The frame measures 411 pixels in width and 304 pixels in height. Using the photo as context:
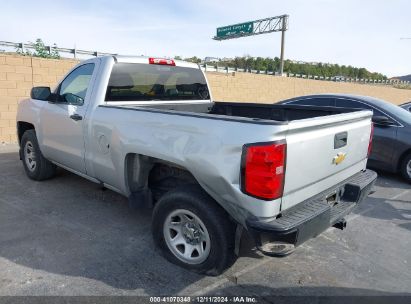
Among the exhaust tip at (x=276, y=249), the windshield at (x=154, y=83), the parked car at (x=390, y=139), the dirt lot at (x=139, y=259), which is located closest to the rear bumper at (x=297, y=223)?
the exhaust tip at (x=276, y=249)

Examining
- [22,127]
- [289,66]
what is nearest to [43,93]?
[22,127]

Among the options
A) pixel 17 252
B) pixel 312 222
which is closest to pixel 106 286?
pixel 17 252

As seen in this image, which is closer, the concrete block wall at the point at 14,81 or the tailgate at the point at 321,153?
the tailgate at the point at 321,153

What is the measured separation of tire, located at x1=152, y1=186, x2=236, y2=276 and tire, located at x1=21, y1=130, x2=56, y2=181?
2911 millimetres

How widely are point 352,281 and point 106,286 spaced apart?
85.4 inches

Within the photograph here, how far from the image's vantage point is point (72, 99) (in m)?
4.52

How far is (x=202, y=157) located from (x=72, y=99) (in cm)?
243

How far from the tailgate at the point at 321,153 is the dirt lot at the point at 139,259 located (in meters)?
0.67

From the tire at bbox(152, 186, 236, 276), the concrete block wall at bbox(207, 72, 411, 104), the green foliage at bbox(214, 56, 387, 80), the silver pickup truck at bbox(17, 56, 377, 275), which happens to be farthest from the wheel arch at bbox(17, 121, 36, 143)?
the green foliage at bbox(214, 56, 387, 80)

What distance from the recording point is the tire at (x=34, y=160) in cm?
552

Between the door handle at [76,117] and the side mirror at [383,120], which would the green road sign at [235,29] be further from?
→ the door handle at [76,117]

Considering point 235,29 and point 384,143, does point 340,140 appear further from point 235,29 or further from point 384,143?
point 235,29

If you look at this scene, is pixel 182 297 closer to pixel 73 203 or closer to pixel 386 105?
pixel 73 203

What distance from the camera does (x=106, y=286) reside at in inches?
119
